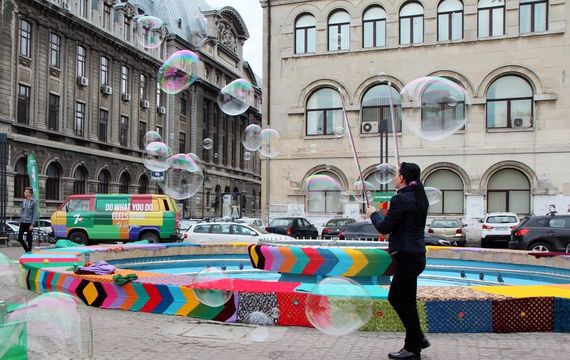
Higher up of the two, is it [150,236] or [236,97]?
[236,97]

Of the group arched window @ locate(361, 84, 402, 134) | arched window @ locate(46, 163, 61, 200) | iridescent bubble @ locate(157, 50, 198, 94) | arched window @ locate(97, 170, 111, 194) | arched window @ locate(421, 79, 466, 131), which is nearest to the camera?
arched window @ locate(421, 79, 466, 131)

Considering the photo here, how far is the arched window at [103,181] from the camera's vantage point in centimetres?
4978

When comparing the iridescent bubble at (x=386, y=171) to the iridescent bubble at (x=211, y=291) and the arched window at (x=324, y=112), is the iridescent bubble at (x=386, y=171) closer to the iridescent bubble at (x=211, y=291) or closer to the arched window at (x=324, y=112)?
the arched window at (x=324, y=112)

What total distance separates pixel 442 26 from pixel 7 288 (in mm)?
28346

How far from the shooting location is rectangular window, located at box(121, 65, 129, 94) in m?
A: 53.5

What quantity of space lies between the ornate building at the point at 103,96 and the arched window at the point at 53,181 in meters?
0.08

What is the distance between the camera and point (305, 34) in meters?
33.5

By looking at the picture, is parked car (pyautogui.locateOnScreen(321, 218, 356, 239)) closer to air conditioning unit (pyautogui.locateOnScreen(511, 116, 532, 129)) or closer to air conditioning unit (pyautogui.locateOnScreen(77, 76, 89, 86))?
air conditioning unit (pyautogui.locateOnScreen(511, 116, 532, 129))

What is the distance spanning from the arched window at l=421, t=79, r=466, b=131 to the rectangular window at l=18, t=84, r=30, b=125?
114 ft

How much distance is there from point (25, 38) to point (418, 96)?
2896 cm

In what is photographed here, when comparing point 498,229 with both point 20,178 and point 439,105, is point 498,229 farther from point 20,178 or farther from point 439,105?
point 20,178

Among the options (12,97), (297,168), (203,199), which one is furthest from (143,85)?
(297,168)

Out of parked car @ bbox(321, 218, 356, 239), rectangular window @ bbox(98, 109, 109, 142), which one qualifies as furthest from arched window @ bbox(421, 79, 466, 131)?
rectangular window @ bbox(98, 109, 109, 142)

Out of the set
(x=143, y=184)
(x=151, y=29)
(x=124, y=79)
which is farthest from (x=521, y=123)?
(x=143, y=184)
